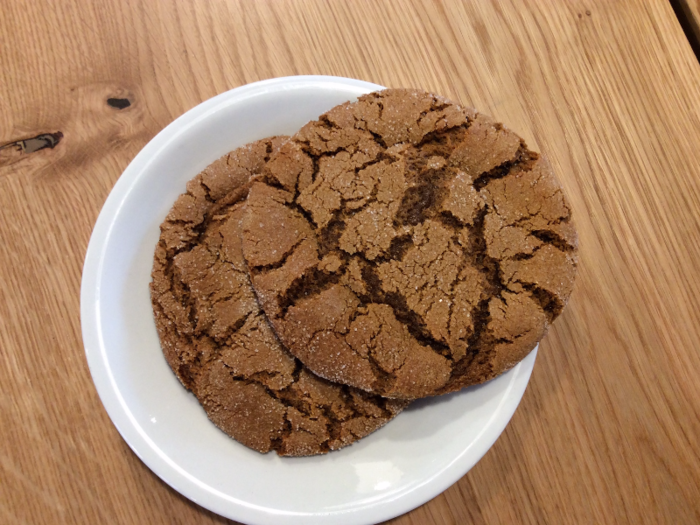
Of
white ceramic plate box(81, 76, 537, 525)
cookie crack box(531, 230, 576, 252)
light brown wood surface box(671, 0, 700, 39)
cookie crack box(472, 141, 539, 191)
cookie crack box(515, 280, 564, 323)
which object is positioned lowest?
white ceramic plate box(81, 76, 537, 525)

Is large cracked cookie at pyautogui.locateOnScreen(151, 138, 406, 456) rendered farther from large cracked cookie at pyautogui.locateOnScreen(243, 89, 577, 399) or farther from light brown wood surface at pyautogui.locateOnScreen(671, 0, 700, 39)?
light brown wood surface at pyautogui.locateOnScreen(671, 0, 700, 39)

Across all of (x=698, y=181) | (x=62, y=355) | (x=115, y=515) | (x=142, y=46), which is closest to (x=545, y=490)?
(x=698, y=181)

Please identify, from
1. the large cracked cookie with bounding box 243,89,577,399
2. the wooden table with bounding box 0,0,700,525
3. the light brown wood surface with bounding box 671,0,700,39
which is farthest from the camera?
the light brown wood surface with bounding box 671,0,700,39

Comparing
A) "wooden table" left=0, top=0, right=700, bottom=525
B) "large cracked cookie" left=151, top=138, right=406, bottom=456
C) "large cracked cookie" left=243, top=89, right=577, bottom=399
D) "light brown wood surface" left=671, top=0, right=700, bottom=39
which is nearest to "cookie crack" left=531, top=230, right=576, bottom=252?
"large cracked cookie" left=243, top=89, right=577, bottom=399

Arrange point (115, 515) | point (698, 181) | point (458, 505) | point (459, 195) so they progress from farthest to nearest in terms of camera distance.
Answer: point (698, 181)
point (458, 505)
point (115, 515)
point (459, 195)

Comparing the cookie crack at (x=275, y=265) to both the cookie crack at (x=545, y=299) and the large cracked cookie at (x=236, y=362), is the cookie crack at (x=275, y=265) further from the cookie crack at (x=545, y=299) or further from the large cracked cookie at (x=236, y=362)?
the cookie crack at (x=545, y=299)

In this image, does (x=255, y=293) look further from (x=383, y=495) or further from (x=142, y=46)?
(x=142, y=46)

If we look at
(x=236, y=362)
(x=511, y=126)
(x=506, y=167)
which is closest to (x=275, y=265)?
(x=236, y=362)
